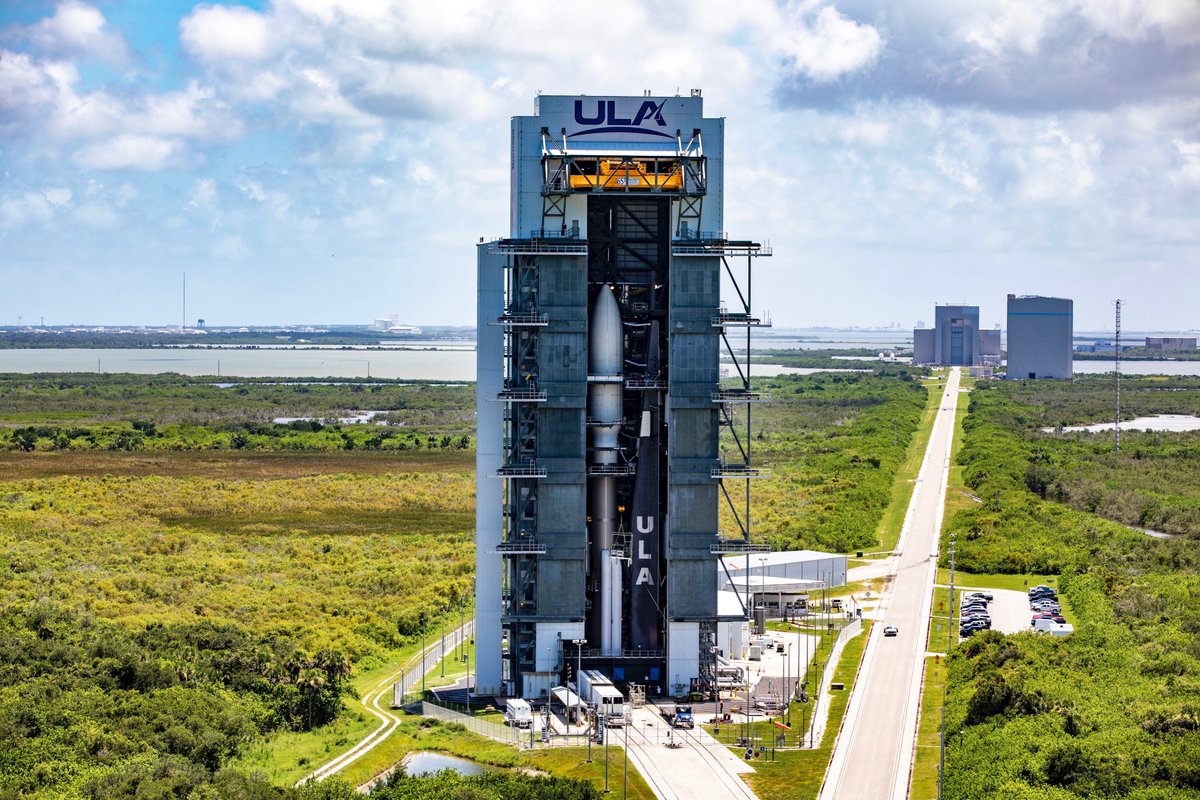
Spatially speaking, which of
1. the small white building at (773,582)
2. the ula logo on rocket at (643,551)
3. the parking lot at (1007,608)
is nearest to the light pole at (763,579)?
the small white building at (773,582)

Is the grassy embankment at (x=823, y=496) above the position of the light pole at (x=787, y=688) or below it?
Answer: above

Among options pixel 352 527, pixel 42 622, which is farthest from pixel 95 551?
pixel 42 622

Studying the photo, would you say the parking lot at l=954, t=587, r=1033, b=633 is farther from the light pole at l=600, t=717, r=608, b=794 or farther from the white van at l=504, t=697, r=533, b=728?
the white van at l=504, t=697, r=533, b=728

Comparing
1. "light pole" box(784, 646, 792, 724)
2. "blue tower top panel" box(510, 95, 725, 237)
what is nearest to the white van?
"light pole" box(784, 646, 792, 724)

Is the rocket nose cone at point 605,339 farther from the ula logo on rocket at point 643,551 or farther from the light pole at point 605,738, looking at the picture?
the light pole at point 605,738

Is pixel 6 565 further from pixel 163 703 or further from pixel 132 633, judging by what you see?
pixel 163 703

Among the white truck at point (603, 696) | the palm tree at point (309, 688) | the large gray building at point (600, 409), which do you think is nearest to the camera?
the white truck at point (603, 696)
